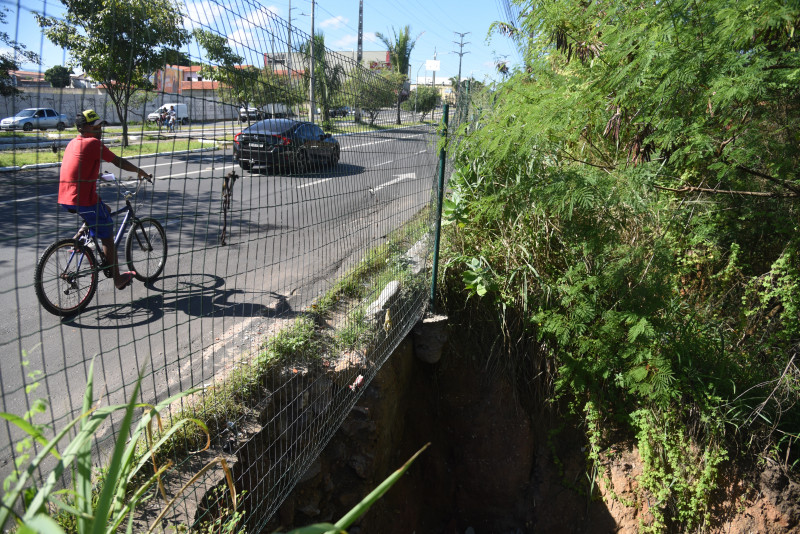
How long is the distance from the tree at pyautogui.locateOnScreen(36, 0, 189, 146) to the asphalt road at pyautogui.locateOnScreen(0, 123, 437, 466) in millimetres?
265

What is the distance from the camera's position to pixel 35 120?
1.40 metres

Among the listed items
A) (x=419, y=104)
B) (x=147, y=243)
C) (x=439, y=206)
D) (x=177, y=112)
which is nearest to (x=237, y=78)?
(x=177, y=112)

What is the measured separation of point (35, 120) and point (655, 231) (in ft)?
14.2

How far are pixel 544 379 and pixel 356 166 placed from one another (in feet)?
9.26

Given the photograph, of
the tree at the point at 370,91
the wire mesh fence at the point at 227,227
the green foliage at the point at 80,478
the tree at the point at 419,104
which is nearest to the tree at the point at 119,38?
the wire mesh fence at the point at 227,227

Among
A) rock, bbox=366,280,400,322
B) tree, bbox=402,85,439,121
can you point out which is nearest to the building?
rock, bbox=366,280,400,322

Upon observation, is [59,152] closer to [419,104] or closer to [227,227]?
[227,227]

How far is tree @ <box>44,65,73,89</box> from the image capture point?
1458mm

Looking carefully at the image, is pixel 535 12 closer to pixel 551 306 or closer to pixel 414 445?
pixel 551 306

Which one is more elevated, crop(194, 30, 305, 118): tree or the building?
crop(194, 30, 305, 118): tree

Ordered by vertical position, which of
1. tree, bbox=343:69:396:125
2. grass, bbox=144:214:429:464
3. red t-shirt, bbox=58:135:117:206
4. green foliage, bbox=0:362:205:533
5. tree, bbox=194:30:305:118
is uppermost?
tree, bbox=343:69:396:125

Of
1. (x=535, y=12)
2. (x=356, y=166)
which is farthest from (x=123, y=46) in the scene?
(x=535, y=12)

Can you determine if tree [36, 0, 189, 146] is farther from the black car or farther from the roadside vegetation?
the roadside vegetation

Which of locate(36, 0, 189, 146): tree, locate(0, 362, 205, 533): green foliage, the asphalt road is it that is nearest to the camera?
locate(0, 362, 205, 533): green foliage
